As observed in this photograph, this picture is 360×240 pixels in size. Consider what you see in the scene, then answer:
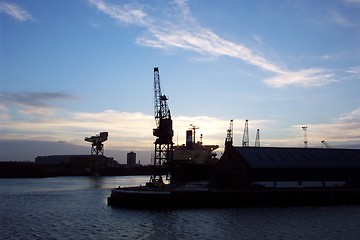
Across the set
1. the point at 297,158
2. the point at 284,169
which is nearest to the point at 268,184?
the point at 284,169

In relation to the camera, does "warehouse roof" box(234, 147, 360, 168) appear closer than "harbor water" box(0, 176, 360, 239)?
No

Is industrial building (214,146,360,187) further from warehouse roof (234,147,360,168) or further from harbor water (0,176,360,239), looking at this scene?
harbor water (0,176,360,239)

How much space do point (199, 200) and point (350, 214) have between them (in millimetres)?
19206

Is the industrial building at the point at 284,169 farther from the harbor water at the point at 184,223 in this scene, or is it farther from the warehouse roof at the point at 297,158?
the harbor water at the point at 184,223

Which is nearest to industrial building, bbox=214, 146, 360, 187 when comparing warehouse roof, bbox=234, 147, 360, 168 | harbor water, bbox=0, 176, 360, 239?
warehouse roof, bbox=234, 147, 360, 168

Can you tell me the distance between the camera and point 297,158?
231ft

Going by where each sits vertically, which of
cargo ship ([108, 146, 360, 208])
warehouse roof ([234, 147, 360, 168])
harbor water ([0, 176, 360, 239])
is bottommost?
harbor water ([0, 176, 360, 239])

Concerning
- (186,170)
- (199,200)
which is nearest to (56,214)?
(199,200)

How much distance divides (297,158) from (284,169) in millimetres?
4698

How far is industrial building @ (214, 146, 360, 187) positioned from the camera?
6625cm

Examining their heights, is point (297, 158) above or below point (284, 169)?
above

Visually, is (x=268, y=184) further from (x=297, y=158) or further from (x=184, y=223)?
(x=184, y=223)

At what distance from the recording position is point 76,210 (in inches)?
2346

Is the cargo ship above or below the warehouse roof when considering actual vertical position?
below
